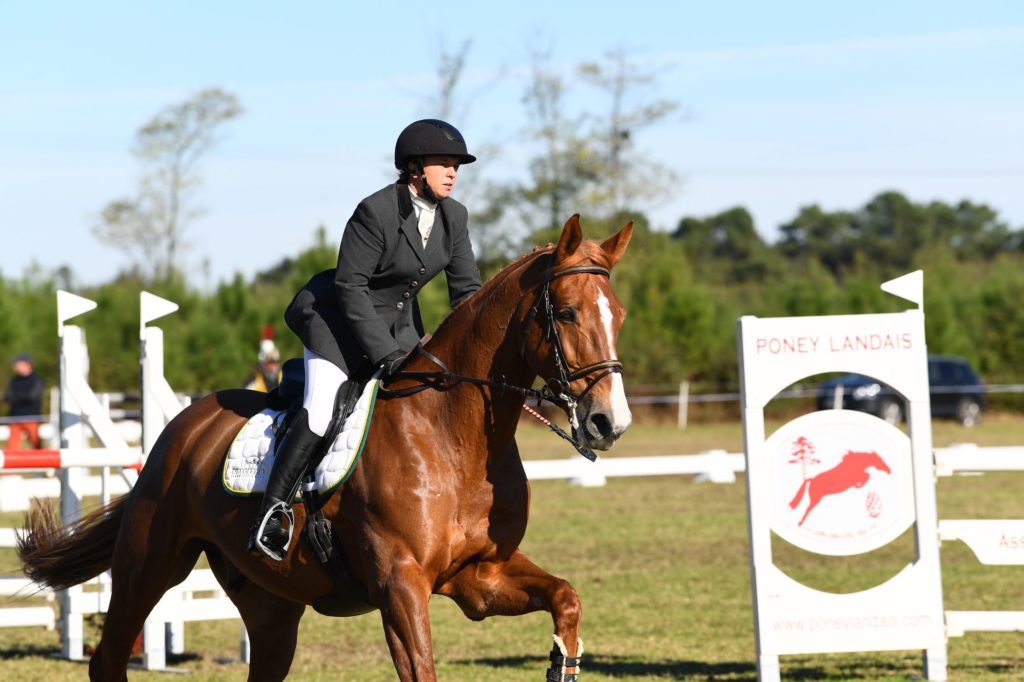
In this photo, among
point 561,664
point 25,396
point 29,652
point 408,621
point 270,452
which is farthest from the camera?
point 25,396

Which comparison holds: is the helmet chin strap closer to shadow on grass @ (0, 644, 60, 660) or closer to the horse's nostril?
the horse's nostril

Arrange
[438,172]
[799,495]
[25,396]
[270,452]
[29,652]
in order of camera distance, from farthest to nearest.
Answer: [25,396], [29,652], [799,495], [270,452], [438,172]

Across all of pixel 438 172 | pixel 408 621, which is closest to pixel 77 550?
pixel 408 621

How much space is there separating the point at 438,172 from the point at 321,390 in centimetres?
99

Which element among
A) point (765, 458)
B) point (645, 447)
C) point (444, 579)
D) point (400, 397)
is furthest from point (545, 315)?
point (645, 447)

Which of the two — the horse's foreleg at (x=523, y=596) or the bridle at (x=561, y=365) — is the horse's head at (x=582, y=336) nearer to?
the bridle at (x=561, y=365)

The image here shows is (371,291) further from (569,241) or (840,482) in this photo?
Answer: (840,482)

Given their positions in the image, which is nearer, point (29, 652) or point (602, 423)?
point (602, 423)

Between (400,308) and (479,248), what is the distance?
38392 mm

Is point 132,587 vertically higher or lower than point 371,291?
lower

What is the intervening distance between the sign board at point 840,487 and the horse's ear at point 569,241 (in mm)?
2808

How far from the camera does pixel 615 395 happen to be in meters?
4.31

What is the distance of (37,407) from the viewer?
19.7 meters

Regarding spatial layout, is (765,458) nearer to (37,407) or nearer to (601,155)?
(37,407)
